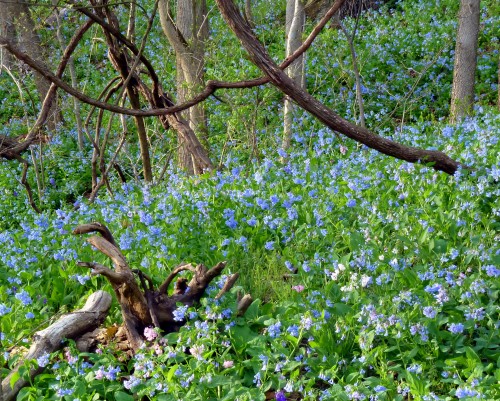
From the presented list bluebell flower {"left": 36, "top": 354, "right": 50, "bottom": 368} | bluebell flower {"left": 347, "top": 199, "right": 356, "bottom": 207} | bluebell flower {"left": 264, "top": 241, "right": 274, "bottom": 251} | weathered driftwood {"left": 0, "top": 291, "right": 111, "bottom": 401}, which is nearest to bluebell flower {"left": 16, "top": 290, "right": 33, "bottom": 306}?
weathered driftwood {"left": 0, "top": 291, "right": 111, "bottom": 401}

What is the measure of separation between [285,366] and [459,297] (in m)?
0.89

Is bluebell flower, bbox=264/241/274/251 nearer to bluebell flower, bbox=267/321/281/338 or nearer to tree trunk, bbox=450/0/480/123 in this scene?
bluebell flower, bbox=267/321/281/338

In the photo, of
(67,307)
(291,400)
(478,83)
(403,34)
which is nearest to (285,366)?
(291,400)

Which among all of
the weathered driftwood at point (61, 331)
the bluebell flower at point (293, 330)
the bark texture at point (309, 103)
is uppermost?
the bark texture at point (309, 103)

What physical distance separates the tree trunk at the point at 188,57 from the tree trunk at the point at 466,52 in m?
2.74

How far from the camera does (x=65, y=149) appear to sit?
9.90m

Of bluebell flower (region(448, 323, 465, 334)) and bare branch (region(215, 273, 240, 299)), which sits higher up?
bare branch (region(215, 273, 240, 299))

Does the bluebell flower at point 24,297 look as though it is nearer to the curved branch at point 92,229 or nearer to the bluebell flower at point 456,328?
the curved branch at point 92,229

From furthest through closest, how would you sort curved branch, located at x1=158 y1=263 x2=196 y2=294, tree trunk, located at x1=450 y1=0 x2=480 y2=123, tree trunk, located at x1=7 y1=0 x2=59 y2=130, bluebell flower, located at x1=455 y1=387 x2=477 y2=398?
1. tree trunk, located at x1=7 y1=0 x2=59 y2=130
2. tree trunk, located at x1=450 y1=0 x2=480 y2=123
3. curved branch, located at x1=158 y1=263 x2=196 y2=294
4. bluebell flower, located at x1=455 y1=387 x2=477 y2=398

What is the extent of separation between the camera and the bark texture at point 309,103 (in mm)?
3742

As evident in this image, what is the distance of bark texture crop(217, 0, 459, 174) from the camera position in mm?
3742

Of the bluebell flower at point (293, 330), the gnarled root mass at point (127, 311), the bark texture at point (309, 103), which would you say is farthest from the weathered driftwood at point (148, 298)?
the bark texture at point (309, 103)

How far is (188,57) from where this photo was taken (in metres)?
7.32

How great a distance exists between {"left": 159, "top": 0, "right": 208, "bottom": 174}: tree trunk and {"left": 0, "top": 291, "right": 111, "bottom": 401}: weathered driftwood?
3.30 m
